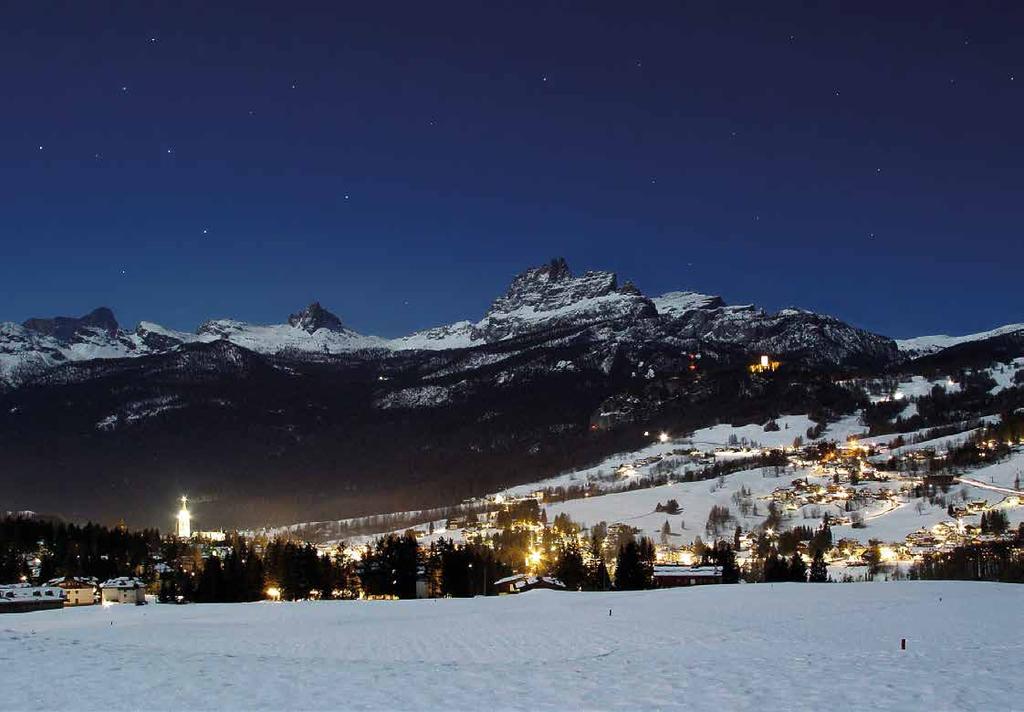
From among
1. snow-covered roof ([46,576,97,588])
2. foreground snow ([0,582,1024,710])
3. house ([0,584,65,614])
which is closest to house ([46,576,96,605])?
snow-covered roof ([46,576,97,588])

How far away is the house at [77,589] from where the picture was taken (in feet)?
327

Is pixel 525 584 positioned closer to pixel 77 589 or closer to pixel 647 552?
pixel 647 552

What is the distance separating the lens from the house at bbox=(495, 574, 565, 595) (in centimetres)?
10212

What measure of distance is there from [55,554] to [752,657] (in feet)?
388

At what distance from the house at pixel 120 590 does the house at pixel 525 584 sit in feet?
141

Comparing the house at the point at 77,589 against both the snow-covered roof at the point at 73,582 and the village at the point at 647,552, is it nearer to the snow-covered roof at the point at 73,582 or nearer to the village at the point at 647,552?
the snow-covered roof at the point at 73,582

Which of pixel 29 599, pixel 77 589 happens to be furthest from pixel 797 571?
pixel 77 589

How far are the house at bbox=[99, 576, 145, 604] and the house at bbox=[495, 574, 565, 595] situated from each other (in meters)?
43.1

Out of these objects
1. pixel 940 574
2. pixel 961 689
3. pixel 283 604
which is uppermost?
pixel 961 689

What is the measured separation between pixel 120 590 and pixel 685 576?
7063 centimetres

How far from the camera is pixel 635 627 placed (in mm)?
42906

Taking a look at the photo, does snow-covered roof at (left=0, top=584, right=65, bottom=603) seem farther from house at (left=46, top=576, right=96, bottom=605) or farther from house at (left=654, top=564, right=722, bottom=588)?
house at (left=654, top=564, right=722, bottom=588)

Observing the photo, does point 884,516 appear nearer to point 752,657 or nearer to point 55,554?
point 55,554

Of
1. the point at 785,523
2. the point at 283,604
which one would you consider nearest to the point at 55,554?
the point at 283,604
